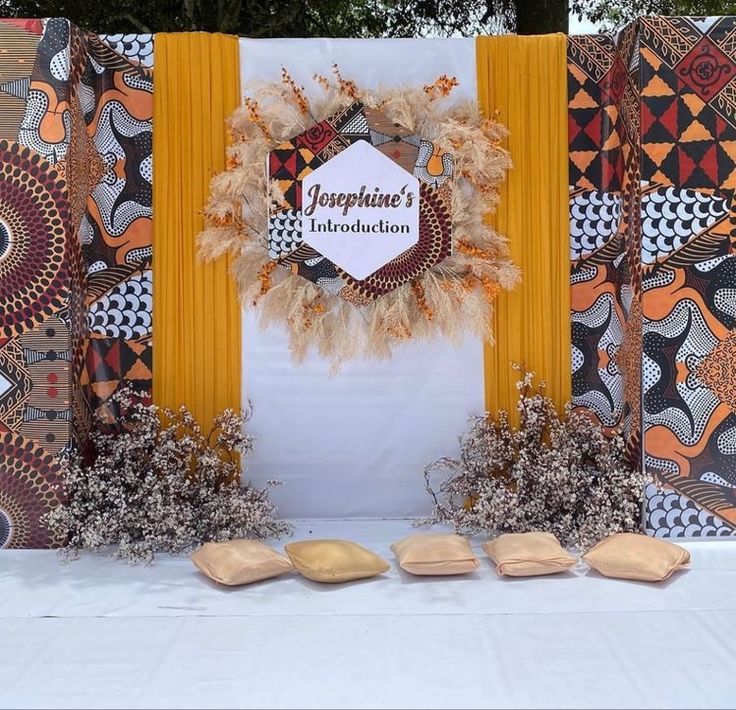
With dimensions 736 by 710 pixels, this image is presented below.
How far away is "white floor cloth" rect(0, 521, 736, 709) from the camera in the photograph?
7.34 feet

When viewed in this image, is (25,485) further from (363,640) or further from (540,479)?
(540,479)

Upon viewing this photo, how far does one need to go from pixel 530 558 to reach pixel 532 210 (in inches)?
60.9

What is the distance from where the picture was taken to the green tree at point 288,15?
839 centimetres

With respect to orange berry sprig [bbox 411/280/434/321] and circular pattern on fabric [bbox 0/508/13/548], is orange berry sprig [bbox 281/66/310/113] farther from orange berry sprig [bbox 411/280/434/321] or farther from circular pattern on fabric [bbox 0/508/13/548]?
circular pattern on fabric [bbox 0/508/13/548]

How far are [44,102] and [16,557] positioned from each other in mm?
1800

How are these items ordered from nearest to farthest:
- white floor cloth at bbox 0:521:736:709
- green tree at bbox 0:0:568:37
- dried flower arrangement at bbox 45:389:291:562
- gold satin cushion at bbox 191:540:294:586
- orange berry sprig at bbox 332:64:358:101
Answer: white floor cloth at bbox 0:521:736:709, gold satin cushion at bbox 191:540:294:586, dried flower arrangement at bbox 45:389:291:562, orange berry sprig at bbox 332:64:358:101, green tree at bbox 0:0:568:37

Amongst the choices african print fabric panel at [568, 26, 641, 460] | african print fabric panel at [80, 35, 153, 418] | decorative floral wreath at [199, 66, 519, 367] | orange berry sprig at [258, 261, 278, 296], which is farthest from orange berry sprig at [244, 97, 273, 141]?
african print fabric panel at [568, 26, 641, 460]

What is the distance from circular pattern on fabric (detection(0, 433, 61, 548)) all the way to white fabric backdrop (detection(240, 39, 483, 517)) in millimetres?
852

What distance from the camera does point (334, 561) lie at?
304cm

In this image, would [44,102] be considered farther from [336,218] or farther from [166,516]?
[166,516]

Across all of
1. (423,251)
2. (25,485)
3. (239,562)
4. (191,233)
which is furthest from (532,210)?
(25,485)

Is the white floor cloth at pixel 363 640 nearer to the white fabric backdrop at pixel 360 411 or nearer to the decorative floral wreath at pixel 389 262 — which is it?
the white fabric backdrop at pixel 360 411

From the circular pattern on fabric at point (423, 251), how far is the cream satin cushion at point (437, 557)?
3.68ft

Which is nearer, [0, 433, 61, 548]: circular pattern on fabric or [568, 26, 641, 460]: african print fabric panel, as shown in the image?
[0, 433, 61, 548]: circular pattern on fabric
